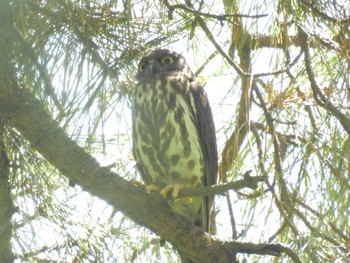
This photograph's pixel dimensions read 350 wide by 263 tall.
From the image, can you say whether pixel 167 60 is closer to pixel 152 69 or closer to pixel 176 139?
pixel 152 69

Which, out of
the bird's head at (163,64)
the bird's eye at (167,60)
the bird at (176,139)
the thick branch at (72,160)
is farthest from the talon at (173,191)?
the bird's eye at (167,60)

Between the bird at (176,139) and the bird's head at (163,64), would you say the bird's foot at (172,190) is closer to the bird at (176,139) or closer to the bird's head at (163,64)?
the bird at (176,139)

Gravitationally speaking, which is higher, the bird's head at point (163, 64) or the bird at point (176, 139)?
the bird's head at point (163, 64)

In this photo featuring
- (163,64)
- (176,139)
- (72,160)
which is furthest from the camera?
(163,64)

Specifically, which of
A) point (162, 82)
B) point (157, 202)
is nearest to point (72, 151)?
point (157, 202)

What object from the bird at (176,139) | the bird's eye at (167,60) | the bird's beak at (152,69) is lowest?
the bird at (176,139)

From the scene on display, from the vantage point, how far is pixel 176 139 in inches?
115

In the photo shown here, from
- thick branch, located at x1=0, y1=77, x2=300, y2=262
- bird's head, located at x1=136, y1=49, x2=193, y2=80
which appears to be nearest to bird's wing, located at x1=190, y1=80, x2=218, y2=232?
bird's head, located at x1=136, y1=49, x2=193, y2=80

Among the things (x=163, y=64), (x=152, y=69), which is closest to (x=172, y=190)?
(x=152, y=69)

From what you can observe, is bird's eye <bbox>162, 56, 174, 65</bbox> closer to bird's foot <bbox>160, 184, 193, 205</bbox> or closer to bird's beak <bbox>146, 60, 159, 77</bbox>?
bird's beak <bbox>146, 60, 159, 77</bbox>

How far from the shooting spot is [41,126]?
208 centimetres

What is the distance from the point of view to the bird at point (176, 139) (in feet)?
9.65

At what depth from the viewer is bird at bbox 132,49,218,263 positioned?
2941mm

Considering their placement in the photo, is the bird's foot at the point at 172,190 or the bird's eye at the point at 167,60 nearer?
the bird's foot at the point at 172,190
